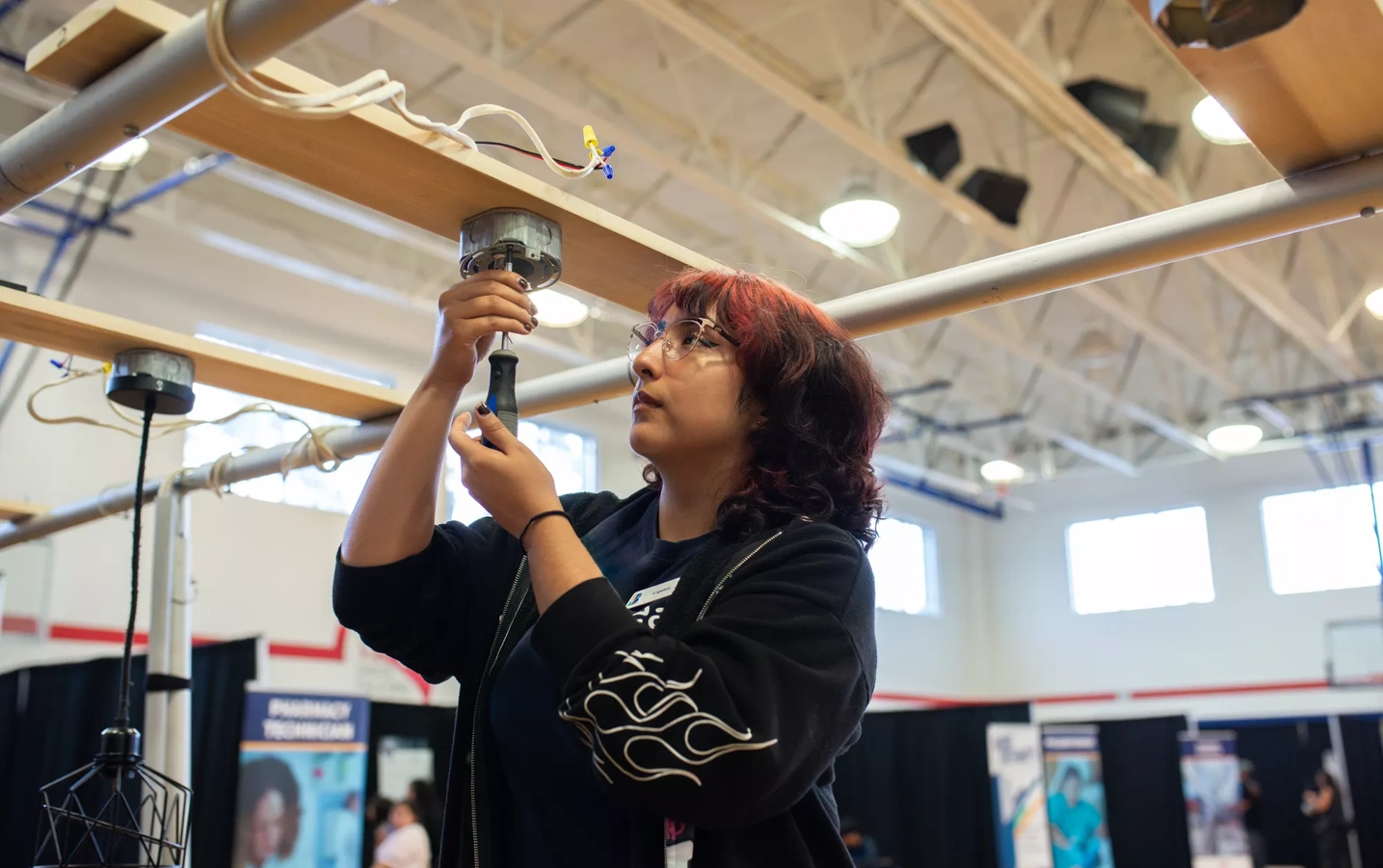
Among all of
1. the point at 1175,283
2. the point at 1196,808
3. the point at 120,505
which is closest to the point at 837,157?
the point at 1175,283

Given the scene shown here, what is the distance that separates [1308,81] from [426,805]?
601 cm

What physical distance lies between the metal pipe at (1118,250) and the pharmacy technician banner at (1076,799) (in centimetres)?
722

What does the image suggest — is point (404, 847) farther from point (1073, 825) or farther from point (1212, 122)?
point (1212, 122)

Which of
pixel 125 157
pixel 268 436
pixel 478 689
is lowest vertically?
pixel 478 689

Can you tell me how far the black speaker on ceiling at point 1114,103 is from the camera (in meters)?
5.14

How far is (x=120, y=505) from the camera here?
2.05 metres

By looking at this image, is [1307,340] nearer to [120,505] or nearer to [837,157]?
[837,157]

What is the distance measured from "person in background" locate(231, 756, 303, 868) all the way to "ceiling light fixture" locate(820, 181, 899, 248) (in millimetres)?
3401

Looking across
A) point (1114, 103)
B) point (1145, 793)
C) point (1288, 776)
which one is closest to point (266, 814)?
point (1114, 103)

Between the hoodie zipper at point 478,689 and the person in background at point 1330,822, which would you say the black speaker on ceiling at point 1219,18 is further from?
the person in background at point 1330,822

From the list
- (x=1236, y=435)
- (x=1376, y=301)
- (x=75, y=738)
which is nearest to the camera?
(x=75, y=738)

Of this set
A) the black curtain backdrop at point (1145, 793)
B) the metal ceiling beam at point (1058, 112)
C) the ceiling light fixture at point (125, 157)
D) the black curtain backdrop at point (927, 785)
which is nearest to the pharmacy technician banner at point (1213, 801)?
the black curtain backdrop at point (1145, 793)

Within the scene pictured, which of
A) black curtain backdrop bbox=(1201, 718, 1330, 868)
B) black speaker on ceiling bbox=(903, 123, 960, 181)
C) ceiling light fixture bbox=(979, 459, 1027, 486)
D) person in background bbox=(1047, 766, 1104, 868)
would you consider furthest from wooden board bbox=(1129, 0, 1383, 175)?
black curtain backdrop bbox=(1201, 718, 1330, 868)

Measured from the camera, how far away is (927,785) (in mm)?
8375
